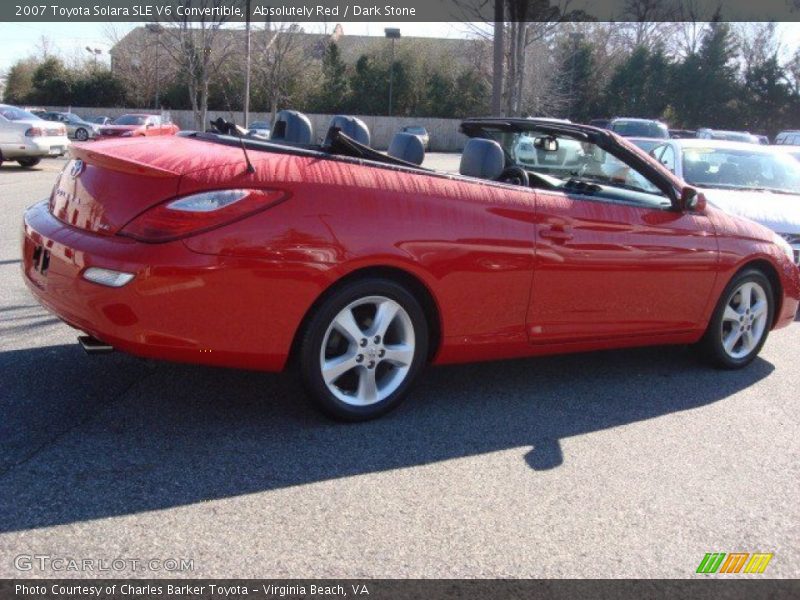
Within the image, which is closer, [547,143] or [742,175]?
[547,143]

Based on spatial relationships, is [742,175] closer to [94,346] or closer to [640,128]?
[94,346]

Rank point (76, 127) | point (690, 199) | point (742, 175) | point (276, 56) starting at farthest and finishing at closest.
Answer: point (76, 127) → point (276, 56) → point (742, 175) → point (690, 199)

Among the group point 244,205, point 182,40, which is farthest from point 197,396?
point 182,40

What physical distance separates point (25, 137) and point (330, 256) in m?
17.7

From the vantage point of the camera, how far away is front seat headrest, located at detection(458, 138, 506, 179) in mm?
4809

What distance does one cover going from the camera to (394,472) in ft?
11.9

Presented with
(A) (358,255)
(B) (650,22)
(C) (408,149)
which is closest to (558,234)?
(C) (408,149)

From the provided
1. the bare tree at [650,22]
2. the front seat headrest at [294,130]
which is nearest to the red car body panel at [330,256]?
the front seat headrest at [294,130]

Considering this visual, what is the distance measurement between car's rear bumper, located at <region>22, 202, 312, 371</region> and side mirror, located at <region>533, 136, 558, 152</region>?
97.4 inches

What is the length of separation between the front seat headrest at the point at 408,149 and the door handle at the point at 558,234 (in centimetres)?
83

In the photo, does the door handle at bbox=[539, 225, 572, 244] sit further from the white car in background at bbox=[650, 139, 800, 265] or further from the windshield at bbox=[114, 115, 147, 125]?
the windshield at bbox=[114, 115, 147, 125]

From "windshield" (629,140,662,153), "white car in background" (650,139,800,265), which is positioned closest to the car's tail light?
"white car in background" (650,139,800,265)

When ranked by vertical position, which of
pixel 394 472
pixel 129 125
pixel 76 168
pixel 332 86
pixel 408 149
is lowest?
pixel 394 472

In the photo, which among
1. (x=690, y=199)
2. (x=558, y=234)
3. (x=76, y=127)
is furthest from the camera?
(x=76, y=127)
